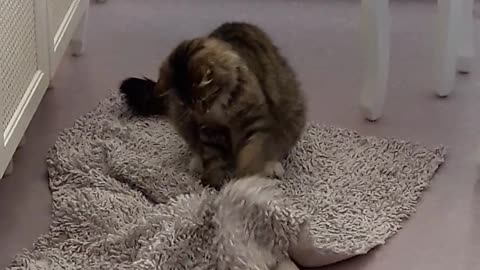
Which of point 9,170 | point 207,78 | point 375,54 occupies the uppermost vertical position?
point 207,78

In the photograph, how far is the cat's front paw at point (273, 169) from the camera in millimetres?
1831

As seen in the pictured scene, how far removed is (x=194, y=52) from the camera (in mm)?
1684

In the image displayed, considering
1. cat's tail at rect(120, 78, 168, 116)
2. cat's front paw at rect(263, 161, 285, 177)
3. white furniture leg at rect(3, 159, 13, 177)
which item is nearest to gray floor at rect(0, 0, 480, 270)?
white furniture leg at rect(3, 159, 13, 177)

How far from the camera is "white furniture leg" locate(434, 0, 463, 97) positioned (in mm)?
2082

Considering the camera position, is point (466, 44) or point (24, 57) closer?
point (24, 57)

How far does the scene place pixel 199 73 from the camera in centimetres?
164

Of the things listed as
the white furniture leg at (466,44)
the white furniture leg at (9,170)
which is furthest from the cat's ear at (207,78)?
the white furniture leg at (466,44)

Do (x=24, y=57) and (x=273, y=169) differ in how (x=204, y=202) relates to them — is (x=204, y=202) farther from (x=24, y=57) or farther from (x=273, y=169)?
(x=24, y=57)

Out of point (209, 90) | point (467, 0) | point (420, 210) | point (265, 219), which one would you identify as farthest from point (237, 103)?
point (467, 0)

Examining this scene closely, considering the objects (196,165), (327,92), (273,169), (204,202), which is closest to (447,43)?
(327,92)

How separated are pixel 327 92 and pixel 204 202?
709 millimetres

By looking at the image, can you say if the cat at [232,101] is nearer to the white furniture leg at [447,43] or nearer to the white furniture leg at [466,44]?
the white furniture leg at [447,43]

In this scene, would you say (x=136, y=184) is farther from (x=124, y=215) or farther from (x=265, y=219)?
(x=265, y=219)

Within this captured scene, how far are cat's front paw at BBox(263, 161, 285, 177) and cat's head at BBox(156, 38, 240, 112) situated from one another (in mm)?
204
